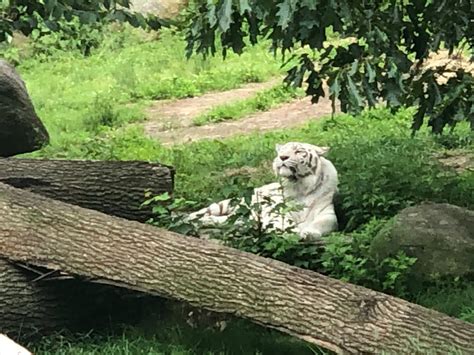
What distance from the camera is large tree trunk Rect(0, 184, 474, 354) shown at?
174 inches

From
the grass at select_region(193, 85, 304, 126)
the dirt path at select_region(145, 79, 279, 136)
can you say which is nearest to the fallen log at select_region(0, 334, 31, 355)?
the dirt path at select_region(145, 79, 279, 136)

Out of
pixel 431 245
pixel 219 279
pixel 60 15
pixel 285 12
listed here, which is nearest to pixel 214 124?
pixel 431 245

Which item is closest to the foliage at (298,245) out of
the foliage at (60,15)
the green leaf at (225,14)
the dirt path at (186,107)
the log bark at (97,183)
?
the log bark at (97,183)

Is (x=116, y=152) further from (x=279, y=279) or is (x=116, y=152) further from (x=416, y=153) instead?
(x=279, y=279)

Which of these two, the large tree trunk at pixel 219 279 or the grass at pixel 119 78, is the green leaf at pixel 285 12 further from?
the grass at pixel 119 78

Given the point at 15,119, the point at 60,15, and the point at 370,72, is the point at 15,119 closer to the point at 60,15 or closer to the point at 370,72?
the point at 60,15

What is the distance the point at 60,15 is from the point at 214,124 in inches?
282

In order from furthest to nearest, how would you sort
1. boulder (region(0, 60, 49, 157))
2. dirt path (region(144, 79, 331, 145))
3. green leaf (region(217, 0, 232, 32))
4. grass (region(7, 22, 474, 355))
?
dirt path (region(144, 79, 331, 145)) → boulder (region(0, 60, 49, 157)) → grass (region(7, 22, 474, 355)) → green leaf (region(217, 0, 232, 32))

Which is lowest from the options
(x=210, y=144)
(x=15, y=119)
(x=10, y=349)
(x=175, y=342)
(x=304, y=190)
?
(x=210, y=144)

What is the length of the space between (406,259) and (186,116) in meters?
7.61

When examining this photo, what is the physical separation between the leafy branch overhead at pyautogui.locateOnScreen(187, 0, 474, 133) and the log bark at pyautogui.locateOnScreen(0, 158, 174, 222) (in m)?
1.35

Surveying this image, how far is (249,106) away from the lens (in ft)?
41.7

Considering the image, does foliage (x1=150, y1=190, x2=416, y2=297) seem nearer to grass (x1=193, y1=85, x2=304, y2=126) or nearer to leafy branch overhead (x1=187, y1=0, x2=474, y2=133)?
leafy branch overhead (x1=187, y1=0, x2=474, y2=133)

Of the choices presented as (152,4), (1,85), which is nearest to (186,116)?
(1,85)
